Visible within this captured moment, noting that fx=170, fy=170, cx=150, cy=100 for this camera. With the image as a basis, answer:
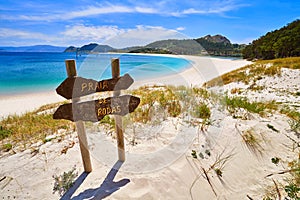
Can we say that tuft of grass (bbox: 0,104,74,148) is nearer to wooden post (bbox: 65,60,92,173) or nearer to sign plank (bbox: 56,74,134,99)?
wooden post (bbox: 65,60,92,173)

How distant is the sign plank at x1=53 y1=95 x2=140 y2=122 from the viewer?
2.37 metres

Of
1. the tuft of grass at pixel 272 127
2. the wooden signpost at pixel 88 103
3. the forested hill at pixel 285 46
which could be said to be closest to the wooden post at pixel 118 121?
the wooden signpost at pixel 88 103

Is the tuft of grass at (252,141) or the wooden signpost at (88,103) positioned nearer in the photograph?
the wooden signpost at (88,103)

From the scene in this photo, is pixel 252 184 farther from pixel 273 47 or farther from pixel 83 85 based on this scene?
pixel 273 47

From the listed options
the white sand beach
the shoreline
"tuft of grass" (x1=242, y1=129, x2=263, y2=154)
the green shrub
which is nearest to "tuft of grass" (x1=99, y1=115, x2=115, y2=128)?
the white sand beach

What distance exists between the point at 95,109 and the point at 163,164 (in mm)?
1499

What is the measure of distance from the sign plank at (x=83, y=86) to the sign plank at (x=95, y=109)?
0.15 m

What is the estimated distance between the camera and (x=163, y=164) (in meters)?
2.96

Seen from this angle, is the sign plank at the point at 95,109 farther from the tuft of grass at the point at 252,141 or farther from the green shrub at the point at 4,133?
the green shrub at the point at 4,133

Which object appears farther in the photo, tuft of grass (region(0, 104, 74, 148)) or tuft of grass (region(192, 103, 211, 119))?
tuft of grass (region(192, 103, 211, 119))

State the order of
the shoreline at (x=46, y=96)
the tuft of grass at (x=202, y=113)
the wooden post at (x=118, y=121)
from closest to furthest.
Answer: the wooden post at (x=118, y=121), the tuft of grass at (x=202, y=113), the shoreline at (x=46, y=96)

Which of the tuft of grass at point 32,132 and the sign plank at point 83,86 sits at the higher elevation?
the sign plank at point 83,86

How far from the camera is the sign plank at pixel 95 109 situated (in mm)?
2373

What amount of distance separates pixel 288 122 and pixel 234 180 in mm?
2656
